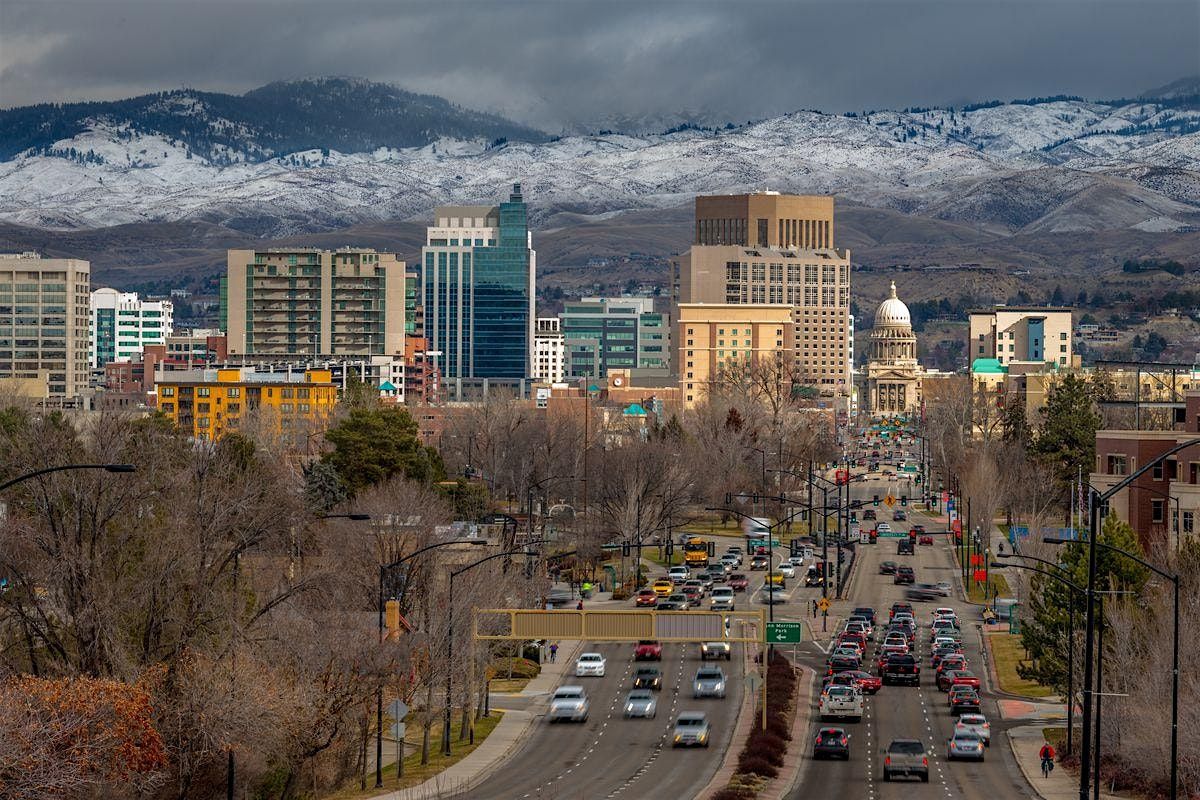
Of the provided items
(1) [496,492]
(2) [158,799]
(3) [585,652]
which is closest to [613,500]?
(1) [496,492]

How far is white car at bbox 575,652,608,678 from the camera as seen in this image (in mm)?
104125

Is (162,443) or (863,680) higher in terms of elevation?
(162,443)

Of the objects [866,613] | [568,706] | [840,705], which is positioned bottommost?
[568,706]

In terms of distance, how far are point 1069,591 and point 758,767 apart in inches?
735

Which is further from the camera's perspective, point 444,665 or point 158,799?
point 444,665

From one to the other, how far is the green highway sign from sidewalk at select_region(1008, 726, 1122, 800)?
10203 millimetres

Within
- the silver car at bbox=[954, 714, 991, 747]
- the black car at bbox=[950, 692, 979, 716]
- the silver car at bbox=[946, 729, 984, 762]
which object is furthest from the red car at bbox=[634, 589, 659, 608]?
the silver car at bbox=[946, 729, 984, 762]

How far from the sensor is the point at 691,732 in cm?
8550

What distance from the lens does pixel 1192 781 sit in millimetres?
72875

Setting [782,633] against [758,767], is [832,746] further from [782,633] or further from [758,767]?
[782,633]

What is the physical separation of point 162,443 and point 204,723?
63.0 m

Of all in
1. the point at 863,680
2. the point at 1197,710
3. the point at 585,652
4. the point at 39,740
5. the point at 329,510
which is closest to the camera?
the point at 39,740

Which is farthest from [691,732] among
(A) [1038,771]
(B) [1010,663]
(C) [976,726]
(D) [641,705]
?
(B) [1010,663]

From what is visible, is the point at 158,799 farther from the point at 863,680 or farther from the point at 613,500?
the point at 613,500
